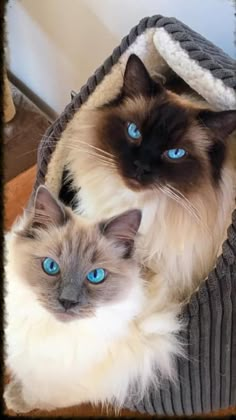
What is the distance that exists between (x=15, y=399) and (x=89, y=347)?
33 cm

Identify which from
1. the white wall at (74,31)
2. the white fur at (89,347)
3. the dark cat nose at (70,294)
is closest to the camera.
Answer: the dark cat nose at (70,294)

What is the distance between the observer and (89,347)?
114 centimetres

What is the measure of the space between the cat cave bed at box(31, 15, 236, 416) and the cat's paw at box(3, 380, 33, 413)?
25 centimetres

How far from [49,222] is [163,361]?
1.20ft

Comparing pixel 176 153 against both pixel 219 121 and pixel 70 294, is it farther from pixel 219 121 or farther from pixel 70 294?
pixel 70 294

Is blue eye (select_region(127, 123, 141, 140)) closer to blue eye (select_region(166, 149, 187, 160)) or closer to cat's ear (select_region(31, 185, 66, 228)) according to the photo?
blue eye (select_region(166, 149, 187, 160))

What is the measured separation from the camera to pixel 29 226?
1.13 metres

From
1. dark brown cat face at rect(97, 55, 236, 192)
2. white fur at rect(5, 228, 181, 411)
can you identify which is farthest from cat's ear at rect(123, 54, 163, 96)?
white fur at rect(5, 228, 181, 411)

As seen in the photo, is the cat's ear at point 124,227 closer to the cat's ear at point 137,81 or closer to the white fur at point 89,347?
the white fur at point 89,347

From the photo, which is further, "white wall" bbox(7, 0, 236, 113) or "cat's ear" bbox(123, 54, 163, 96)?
"white wall" bbox(7, 0, 236, 113)

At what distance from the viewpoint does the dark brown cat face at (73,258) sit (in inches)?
41.0

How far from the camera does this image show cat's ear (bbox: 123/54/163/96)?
1097 millimetres

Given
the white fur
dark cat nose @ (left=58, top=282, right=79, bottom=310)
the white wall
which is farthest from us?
the white wall

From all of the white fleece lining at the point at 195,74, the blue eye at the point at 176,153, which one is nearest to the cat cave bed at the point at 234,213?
the white fleece lining at the point at 195,74
